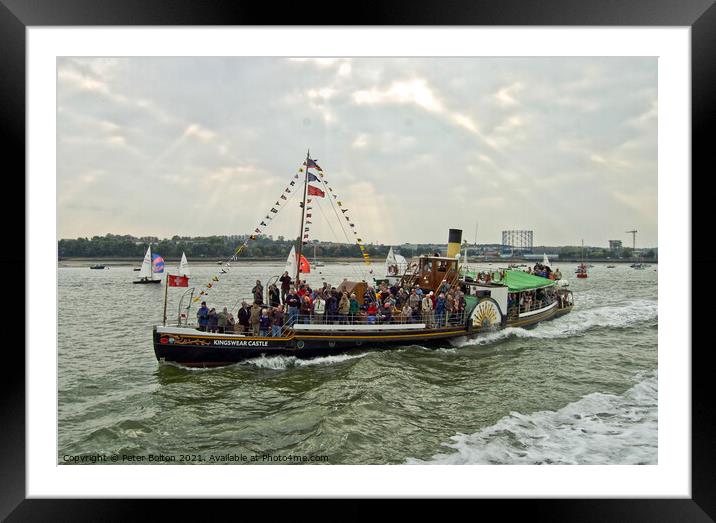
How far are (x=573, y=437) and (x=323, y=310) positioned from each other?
5677 mm

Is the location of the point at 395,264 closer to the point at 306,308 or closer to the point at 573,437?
the point at 306,308

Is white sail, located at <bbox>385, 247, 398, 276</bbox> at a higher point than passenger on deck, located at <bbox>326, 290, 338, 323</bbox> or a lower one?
higher

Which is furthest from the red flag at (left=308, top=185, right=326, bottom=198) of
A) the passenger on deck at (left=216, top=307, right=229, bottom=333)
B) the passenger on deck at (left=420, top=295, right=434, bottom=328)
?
the passenger on deck at (left=420, top=295, right=434, bottom=328)

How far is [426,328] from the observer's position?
1041cm

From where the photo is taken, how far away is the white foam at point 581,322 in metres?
11.6

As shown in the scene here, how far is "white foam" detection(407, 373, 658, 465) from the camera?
5133 mm

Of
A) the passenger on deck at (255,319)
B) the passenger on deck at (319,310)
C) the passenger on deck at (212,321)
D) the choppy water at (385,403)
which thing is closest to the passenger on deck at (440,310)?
the choppy water at (385,403)

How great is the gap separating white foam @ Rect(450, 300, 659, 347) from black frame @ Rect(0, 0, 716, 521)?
669 centimetres

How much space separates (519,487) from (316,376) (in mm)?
4954

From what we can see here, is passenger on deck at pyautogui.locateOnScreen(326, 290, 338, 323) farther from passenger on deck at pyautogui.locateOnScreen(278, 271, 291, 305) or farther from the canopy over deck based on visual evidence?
the canopy over deck

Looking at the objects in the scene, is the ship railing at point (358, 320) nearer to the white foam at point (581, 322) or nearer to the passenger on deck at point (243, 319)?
the passenger on deck at point (243, 319)
